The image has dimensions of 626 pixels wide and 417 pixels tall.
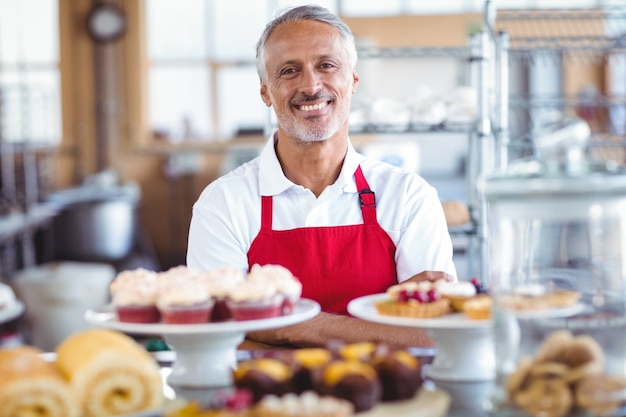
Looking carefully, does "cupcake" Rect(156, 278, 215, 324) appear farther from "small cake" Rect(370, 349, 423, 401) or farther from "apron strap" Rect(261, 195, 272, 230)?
"apron strap" Rect(261, 195, 272, 230)

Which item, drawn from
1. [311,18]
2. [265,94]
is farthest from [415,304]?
[265,94]

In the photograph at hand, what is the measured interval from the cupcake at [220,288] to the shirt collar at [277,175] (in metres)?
0.70

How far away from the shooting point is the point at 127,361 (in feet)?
3.29

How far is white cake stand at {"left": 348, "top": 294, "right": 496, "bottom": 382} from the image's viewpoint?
1215mm

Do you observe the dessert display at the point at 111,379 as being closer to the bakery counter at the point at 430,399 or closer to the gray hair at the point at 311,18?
the bakery counter at the point at 430,399

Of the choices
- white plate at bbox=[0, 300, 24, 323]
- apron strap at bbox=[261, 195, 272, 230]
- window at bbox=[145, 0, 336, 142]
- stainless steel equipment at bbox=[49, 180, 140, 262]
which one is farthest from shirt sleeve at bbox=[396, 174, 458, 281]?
window at bbox=[145, 0, 336, 142]

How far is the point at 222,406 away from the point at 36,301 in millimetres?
4212

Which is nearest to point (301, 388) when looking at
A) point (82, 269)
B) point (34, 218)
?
point (82, 269)

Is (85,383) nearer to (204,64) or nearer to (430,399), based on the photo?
(430,399)

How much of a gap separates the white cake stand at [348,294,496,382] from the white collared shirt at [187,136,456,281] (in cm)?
65

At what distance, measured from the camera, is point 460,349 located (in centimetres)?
125

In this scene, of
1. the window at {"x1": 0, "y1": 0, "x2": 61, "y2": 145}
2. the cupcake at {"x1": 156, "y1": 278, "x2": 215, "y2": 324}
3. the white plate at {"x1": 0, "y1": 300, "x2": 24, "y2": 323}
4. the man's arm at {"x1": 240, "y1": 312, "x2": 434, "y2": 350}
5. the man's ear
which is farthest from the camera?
the window at {"x1": 0, "y1": 0, "x2": 61, "y2": 145}

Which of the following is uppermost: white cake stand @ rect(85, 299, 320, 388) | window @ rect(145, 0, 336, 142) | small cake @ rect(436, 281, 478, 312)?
window @ rect(145, 0, 336, 142)

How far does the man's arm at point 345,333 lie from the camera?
59.6 inches
